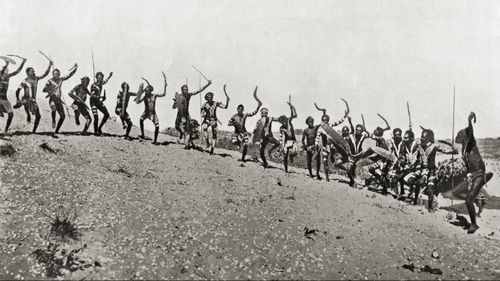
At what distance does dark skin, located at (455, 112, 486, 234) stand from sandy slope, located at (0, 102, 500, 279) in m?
0.64

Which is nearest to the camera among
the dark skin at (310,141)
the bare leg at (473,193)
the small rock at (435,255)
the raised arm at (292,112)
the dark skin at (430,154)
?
the small rock at (435,255)

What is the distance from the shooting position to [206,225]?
33.0 feet

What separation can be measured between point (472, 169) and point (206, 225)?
22.3 ft

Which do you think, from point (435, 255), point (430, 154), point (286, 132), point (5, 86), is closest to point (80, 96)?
point (5, 86)

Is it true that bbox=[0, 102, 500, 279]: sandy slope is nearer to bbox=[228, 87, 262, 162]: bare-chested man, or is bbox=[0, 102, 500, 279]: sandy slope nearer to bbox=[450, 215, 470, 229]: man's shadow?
bbox=[450, 215, 470, 229]: man's shadow

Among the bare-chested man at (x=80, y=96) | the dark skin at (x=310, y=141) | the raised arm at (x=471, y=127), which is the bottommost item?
the dark skin at (x=310, y=141)

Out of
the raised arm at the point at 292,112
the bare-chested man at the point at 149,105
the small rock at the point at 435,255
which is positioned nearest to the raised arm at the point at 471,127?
the small rock at the point at 435,255

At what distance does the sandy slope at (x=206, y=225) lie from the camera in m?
8.66

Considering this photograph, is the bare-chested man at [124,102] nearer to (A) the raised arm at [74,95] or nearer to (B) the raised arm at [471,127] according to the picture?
(A) the raised arm at [74,95]

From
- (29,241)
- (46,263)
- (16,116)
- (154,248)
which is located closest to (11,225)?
(29,241)

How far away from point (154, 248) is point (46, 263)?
1.97 meters

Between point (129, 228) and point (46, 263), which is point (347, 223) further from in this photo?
point (46, 263)

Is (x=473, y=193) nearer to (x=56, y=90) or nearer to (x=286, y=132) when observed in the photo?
(x=286, y=132)

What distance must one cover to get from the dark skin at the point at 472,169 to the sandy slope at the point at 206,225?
640mm
